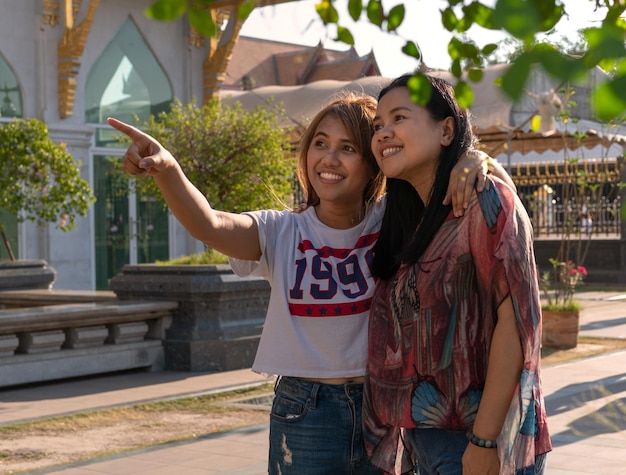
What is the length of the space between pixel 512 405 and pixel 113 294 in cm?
917

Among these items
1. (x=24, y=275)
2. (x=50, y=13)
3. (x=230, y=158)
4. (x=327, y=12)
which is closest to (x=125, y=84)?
(x=50, y=13)

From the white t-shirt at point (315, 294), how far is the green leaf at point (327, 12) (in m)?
1.15

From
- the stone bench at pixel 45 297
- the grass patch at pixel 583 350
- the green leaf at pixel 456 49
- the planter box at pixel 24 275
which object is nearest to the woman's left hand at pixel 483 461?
the green leaf at pixel 456 49

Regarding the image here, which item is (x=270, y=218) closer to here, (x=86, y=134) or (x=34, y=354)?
(x=34, y=354)

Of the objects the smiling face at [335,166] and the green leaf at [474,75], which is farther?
the smiling face at [335,166]

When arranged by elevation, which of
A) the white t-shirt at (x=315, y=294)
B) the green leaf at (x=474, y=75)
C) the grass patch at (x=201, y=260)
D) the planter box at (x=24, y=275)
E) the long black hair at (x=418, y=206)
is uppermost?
the green leaf at (x=474, y=75)

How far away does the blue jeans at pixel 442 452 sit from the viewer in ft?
8.48

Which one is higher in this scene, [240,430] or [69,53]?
[69,53]

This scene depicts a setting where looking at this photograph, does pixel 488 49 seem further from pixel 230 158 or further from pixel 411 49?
pixel 230 158

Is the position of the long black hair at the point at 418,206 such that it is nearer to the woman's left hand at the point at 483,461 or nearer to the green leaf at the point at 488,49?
the woman's left hand at the point at 483,461

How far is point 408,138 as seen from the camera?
2.74 m

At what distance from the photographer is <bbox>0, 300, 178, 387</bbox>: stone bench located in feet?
29.9

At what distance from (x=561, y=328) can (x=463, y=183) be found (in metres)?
9.26

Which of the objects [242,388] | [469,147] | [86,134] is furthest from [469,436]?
[86,134]
